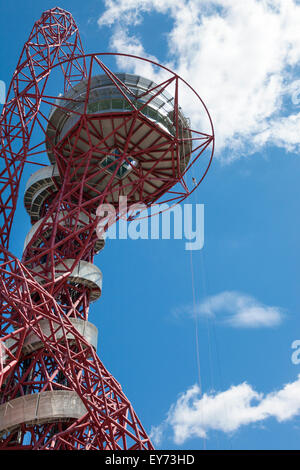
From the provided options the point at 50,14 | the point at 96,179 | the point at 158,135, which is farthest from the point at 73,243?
the point at 50,14

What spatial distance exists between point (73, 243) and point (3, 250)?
9.99m

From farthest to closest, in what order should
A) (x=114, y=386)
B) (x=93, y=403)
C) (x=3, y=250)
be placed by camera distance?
(x=3, y=250) → (x=114, y=386) → (x=93, y=403)

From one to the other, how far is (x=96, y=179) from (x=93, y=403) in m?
22.6

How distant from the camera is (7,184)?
36219 millimetres

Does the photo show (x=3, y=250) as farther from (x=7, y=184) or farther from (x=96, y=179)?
(x=96, y=179)
